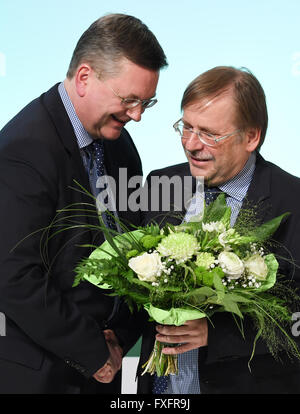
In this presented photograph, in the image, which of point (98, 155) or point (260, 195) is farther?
point (98, 155)

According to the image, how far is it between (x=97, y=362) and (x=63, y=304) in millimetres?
266

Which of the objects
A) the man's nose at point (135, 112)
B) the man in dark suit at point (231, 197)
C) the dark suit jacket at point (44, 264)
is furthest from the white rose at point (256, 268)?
the man's nose at point (135, 112)

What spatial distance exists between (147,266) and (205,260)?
0.62ft

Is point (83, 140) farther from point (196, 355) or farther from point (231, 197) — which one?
point (196, 355)

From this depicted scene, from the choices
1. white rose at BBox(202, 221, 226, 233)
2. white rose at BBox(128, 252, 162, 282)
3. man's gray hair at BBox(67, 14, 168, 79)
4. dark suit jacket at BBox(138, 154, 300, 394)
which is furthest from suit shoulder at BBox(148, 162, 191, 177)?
white rose at BBox(128, 252, 162, 282)

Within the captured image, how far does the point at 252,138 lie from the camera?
7.61 ft

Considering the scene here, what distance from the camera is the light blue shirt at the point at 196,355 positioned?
7.39ft

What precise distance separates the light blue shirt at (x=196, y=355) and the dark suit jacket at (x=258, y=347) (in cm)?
3

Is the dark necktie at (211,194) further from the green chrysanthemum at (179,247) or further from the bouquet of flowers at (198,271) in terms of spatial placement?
the green chrysanthemum at (179,247)

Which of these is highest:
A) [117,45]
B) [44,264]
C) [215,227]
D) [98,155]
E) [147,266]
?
[117,45]

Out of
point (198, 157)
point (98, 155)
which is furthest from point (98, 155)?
point (198, 157)

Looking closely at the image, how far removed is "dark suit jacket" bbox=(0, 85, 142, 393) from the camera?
2.09 metres

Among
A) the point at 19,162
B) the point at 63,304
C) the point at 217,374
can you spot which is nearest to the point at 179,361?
the point at 217,374

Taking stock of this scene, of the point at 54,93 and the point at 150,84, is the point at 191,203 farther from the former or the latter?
the point at 54,93
